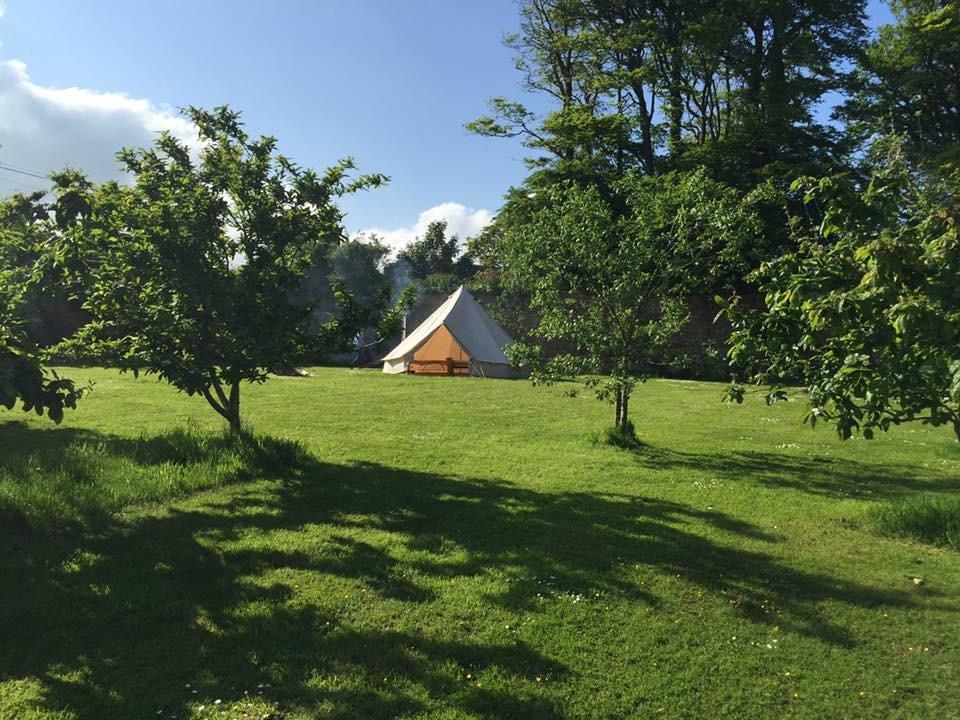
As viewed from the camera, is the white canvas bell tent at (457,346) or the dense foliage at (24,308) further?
the white canvas bell tent at (457,346)

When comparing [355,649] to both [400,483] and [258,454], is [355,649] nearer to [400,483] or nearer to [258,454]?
[400,483]

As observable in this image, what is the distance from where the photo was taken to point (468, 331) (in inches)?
989

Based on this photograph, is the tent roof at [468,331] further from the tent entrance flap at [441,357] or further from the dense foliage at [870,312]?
the dense foliage at [870,312]

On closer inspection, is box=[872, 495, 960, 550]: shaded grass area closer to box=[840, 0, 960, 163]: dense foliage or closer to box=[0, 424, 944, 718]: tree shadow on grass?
box=[0, 424, 944, 718]: tree shadow on grass

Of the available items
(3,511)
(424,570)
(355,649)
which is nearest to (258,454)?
(3,511)

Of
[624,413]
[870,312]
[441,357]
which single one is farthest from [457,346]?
[870,312]

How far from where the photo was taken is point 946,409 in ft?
13.3

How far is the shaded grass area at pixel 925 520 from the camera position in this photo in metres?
6.16

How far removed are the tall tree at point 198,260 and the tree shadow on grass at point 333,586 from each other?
177 cm

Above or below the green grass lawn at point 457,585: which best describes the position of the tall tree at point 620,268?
above

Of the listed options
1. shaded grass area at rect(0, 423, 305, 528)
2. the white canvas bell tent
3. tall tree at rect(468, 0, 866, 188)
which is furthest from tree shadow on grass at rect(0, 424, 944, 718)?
tall tree at rect(468, 0, 866, 188)

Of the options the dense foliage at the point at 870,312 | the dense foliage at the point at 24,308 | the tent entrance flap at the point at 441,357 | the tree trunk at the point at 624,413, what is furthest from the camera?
the tent entrance flap at the point at 441,357

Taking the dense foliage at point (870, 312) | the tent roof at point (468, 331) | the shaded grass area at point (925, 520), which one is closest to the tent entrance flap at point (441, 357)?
the tent roof at point (468, 331)

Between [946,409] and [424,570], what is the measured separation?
3832mm
